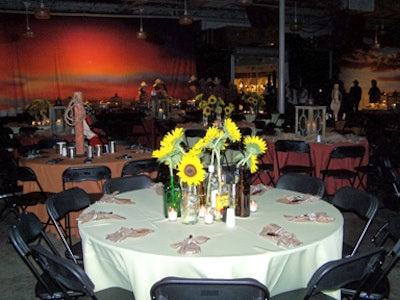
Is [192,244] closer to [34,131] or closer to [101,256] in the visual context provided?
[101,256]

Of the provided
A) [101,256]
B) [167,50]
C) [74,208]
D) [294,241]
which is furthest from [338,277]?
[167,50]

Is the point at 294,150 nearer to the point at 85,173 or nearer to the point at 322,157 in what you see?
the point at 322,157

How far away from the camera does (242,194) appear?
102 inches

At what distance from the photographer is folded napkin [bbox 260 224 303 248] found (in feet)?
7.16

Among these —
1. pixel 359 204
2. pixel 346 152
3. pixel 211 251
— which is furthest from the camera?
pixel 346 152

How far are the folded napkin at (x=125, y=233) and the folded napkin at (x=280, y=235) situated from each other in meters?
0.62

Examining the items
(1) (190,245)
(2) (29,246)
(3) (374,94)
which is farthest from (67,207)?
(3) (374,94)

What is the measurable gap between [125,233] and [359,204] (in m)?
1.54

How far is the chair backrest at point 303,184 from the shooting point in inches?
130

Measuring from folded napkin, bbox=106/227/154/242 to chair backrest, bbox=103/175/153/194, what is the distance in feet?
3.48

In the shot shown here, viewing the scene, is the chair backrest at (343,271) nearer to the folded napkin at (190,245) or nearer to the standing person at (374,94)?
the folded napkin at (190,245)

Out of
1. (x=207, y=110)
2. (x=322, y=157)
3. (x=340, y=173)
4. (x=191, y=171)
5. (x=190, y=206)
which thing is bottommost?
(x=340, y=173)

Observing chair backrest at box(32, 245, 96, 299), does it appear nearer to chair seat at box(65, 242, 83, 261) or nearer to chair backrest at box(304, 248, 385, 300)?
chair seat at box(65, 242, 83, 261)

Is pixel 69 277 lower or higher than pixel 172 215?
lower
